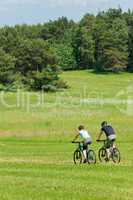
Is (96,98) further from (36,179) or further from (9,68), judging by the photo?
(36,179)

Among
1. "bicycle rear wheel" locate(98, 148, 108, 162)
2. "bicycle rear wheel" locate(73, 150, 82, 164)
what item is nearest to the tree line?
"bicycle rear wheel" locate(98, 148, 108, 162)

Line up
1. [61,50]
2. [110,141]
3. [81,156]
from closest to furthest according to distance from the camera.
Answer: [81,156] → [110,141] → [61,50]

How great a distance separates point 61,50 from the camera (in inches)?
6201

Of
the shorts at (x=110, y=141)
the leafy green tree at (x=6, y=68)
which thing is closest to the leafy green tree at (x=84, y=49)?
the leafy green tree at (x=6, y=68)

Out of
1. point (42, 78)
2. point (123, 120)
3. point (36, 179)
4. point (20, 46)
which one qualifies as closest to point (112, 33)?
point (20, 46)

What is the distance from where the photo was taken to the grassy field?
18.2 meters

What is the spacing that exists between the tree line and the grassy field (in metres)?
6.62

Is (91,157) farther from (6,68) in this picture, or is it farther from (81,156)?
(6,68)

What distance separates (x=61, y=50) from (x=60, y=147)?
381 feet

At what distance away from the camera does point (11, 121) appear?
Answer: 5862cm

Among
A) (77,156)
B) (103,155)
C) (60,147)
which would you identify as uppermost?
(77,156)

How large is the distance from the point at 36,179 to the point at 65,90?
89.8 meters

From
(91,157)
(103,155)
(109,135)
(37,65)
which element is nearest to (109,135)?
(109,135)

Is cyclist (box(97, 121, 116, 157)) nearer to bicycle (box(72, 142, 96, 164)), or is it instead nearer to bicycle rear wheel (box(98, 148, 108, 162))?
bicycle rear wheel (box(98, 148, 108, 162))
